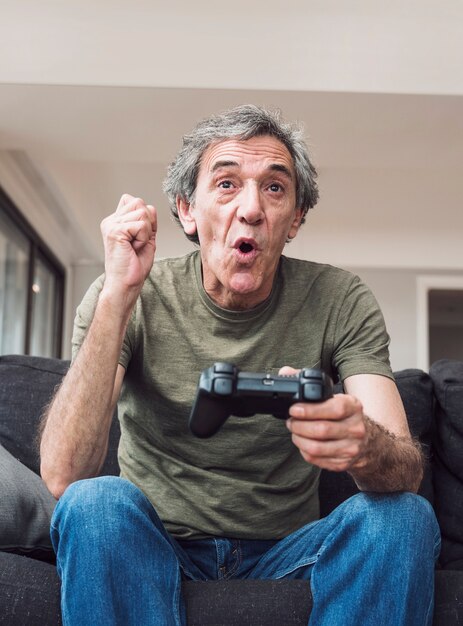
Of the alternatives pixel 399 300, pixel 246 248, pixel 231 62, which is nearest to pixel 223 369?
pixel 246 248

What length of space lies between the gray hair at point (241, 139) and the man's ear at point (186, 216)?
0.04ft

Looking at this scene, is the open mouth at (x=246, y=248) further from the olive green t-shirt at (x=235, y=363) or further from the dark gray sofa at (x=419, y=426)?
the dark gray sofa at (x=419, y=426)

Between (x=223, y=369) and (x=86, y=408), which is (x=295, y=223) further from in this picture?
(x=223, y=369)

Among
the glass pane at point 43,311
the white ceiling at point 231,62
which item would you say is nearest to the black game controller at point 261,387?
the white ceiling at point 231,62

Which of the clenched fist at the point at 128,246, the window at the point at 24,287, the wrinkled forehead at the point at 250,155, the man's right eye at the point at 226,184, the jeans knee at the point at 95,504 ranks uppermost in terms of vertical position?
the window at the point at 24,287

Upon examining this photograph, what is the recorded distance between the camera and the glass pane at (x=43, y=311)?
6.50 meters

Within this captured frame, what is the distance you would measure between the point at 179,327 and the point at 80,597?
1.77 ft

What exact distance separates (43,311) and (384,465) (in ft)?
19.9

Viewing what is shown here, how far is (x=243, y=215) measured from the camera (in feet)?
4.79

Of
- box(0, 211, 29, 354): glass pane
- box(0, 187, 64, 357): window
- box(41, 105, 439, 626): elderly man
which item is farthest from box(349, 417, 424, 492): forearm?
box(0, 211, 29, 354): glass pane

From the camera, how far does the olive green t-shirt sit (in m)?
1.37

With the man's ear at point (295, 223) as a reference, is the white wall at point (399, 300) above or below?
above

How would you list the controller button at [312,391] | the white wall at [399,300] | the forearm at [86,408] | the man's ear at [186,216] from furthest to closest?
the white wall at [399,300] < the man's ear at [186,216] < the forearm at [86,408] < the controller button at [312,391]

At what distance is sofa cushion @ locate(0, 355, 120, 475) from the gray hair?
49 centimetres
